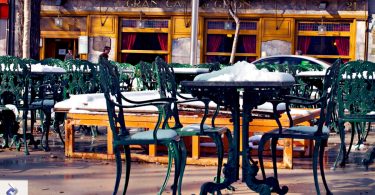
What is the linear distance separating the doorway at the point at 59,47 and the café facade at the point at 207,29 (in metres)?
0.03

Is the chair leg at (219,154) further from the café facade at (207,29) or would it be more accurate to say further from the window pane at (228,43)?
the window pane at (228,43)

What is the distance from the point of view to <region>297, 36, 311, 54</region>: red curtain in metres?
26.8

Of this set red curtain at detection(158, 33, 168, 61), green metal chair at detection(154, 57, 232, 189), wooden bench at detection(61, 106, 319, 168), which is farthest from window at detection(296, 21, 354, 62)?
green metal chair at detection(154, 57, 232, 189)

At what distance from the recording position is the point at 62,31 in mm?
28109

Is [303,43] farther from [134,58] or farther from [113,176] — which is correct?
[113,176]

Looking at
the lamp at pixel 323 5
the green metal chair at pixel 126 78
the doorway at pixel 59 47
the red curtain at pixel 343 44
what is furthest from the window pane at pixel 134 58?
the green metal chair at pixel 126 78

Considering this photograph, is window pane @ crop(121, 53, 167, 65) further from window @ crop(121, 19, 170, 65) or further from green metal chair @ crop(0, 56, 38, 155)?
green metal chair @ crop(0, 56, 38, 155)

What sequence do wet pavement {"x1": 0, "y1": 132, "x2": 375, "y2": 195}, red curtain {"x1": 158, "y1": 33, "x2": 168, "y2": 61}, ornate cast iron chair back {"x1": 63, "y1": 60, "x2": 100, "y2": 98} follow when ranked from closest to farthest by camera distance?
wet pavement {"x1": 0, "y1": 132, "x2": 375, "y2": 195}, ornate cast iron chair back {"x1": 63, "y1": 60, "x2": 100, "y2": 98}, red curtain {"x1": 158, "y1": 33, "x2": 168, "y2": 61}

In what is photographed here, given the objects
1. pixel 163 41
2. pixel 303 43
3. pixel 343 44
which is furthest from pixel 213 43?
pixel 343 44

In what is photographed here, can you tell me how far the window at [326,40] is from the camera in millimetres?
26500

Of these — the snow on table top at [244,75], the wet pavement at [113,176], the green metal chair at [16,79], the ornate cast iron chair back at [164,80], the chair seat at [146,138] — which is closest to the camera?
the snow on table top at [244,75]

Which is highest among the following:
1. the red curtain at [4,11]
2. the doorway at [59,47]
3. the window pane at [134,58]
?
the red curtain at [4,11]

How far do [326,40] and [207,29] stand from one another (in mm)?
3956

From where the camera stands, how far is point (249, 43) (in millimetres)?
27234
